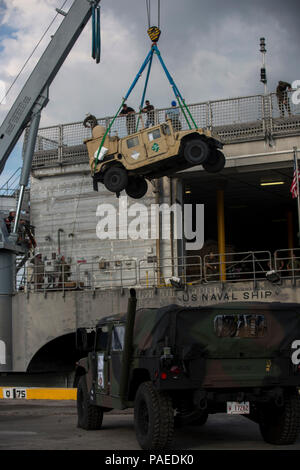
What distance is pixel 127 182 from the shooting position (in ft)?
75.0

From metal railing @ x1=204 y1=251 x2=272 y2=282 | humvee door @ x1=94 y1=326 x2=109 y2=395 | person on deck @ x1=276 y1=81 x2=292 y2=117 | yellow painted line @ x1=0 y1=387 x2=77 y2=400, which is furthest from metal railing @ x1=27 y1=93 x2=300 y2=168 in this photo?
humvee door @ x1=94 y1=326 x2=109 y2=395

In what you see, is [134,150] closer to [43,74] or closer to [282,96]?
[43,74]

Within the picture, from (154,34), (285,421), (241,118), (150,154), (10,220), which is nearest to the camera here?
(285,421)

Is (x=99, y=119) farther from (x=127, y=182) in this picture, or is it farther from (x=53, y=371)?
(x=53, y=371)

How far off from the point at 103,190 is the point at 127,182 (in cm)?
707

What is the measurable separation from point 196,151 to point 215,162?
95cm

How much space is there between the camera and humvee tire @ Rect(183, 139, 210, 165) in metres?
21.3

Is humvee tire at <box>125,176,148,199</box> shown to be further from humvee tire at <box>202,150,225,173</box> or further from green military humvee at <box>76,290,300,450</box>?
green military humvee at <box>76,290,300,450</box>

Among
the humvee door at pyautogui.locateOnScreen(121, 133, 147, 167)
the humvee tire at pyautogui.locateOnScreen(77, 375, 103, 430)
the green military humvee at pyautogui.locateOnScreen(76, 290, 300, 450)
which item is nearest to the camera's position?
the green military humvee at pyautogui.locateOnScreen(76, 290, 300, 450)

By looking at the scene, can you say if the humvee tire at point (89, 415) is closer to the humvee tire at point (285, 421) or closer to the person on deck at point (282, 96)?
the humvee tire at point (285, 421)

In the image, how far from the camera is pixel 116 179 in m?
23.0

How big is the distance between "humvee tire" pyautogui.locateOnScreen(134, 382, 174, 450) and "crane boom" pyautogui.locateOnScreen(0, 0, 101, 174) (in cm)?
1834

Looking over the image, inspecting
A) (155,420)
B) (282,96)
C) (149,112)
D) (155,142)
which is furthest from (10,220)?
(155,420)
